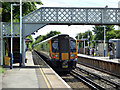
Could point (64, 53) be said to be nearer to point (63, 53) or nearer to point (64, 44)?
point (63, 53)

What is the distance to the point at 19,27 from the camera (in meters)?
19.7

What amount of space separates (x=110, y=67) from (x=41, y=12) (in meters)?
7.63

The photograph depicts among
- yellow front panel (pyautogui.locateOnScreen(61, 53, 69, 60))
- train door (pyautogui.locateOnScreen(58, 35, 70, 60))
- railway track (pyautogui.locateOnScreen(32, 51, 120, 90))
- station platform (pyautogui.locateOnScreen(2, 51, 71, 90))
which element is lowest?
railway track (pyautogui.locateOnScreen(32, 51, 120, 90))

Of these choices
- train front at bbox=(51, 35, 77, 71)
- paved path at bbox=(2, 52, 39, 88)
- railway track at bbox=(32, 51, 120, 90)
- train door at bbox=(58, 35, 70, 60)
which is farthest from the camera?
train door at bbox=(58, 35, 70, 60)

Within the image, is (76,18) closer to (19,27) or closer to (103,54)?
(19,27)

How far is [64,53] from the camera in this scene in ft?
53.9

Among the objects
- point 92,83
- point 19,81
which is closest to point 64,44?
point 92,83

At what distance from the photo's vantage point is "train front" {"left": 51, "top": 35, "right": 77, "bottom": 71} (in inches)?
642

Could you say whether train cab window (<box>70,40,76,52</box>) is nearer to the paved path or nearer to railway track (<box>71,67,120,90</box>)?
railway track (<box>71,67,120,90</box>)

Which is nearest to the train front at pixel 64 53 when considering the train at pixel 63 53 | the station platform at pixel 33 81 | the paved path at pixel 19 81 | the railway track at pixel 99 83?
the train at pixel 63 53

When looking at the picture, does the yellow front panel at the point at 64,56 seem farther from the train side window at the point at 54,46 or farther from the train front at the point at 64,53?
the train side window at the point at 54,46

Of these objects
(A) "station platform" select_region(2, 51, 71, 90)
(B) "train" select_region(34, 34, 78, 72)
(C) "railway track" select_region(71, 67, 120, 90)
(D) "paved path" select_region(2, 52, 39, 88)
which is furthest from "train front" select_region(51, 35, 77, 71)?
(D) "paved path" select_region(2, 52, 39, 88)

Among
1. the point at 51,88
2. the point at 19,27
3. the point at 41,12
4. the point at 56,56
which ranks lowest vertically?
the point at 51,88

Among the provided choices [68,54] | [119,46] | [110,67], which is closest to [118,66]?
[110,67]
